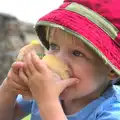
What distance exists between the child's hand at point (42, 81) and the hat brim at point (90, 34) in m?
0.11

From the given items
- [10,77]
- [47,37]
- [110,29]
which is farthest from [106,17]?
[10,77]

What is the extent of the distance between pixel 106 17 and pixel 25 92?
312mm

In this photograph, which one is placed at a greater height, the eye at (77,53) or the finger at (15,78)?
the eye at (77,53)

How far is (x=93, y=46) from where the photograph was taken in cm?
108

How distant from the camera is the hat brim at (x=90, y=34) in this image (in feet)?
3.54

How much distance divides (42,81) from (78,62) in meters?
0.12

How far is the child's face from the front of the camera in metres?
1.11

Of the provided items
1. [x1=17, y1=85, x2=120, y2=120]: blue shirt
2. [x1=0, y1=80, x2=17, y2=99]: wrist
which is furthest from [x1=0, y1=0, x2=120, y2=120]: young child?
[x1=0, y1=80, x2=17, y2=99]: wrist

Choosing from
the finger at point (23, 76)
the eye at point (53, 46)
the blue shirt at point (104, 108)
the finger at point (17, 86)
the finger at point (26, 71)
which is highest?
the eye at point (53, 46)

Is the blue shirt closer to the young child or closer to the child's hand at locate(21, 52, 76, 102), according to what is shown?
the young child

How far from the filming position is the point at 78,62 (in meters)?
1.11

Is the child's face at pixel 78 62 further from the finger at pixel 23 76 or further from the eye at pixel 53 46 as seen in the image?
the finger at pixel 23 76

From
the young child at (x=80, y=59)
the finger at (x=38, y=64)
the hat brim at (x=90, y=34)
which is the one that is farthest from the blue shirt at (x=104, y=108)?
the finger at (x=38, y=64)

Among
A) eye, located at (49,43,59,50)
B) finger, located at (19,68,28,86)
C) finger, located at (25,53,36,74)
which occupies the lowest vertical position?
finger, located at (19,68,28,86)
